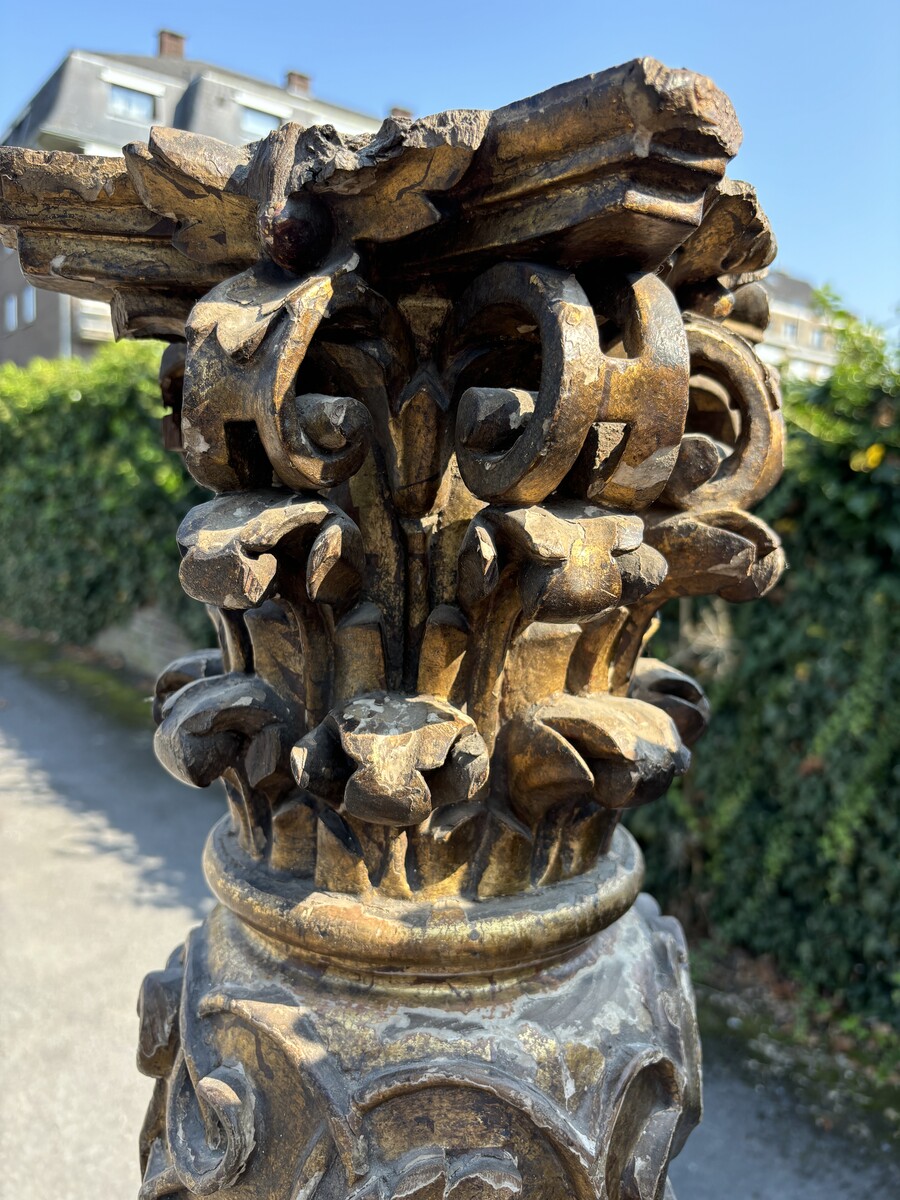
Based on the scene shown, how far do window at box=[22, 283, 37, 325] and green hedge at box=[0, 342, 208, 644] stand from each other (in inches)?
368

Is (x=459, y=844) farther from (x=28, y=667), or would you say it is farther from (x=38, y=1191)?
(x=28, y=667)

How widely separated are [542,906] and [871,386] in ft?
9.19

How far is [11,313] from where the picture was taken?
19234 millimetres

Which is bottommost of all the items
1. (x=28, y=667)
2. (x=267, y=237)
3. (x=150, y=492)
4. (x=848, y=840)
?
(x=28, y=667)

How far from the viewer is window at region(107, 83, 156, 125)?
50.0 feet

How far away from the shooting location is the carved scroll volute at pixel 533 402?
35.5 inches

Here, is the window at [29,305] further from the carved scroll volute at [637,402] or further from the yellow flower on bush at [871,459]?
the carved scroll volute at [637,402]

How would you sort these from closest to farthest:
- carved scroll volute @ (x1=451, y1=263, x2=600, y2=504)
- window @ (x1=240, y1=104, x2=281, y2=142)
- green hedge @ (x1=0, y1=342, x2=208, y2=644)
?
carved scroll volute @ (x1=451, y1=263, x2=600, y2=504), green hedge @ (x1=0, y1=342, x2=208, y2=644), window @ (x1=240, y1=104, x2=281, y2=142)

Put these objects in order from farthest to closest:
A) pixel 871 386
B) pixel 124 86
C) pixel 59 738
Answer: pixel 124 86
pixel 59 738
pixel 871 386

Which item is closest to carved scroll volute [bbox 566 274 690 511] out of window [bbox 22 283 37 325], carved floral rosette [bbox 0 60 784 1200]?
carved floral rosette [bbox 0 60 784 1200]

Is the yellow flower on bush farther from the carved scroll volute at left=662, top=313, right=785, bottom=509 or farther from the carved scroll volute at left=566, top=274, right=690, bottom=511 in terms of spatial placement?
the carved scroll volute at left=566, top=274, right=690, bottom=511

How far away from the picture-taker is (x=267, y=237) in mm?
987

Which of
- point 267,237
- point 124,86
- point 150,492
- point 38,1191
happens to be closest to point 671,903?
point 38,1191

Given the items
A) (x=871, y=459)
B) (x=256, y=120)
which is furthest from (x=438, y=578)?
(x=256, y=120)
